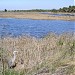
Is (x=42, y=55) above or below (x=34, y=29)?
above

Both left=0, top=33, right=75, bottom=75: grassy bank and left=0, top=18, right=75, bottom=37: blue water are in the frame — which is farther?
left=0, top=18, right=75, bottom=37: blue water

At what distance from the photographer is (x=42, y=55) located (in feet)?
36.1

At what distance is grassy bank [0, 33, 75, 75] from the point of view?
850 cm

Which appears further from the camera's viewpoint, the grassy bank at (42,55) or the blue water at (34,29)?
the blue water at (34,29)

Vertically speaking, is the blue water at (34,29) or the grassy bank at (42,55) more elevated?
the grassy bank at (42,55)

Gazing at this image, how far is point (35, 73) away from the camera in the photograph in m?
8.18

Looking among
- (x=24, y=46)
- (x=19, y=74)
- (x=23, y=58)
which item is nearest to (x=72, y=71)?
(x=19, y=74)

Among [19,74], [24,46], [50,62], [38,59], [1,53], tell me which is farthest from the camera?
[24,46]

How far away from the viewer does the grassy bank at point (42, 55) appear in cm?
850

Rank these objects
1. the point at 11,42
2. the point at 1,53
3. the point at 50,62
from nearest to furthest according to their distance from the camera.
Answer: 1. the point at 1,53
2. the point at 50,62
3. the point at 11,42

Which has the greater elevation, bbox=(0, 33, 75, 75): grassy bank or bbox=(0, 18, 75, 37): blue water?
bbox=(0, 33, 75, 75): grassy bank

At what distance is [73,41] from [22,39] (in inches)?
85.1

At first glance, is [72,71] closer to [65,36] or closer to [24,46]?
[24,46]

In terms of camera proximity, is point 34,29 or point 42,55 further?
point 34,29
